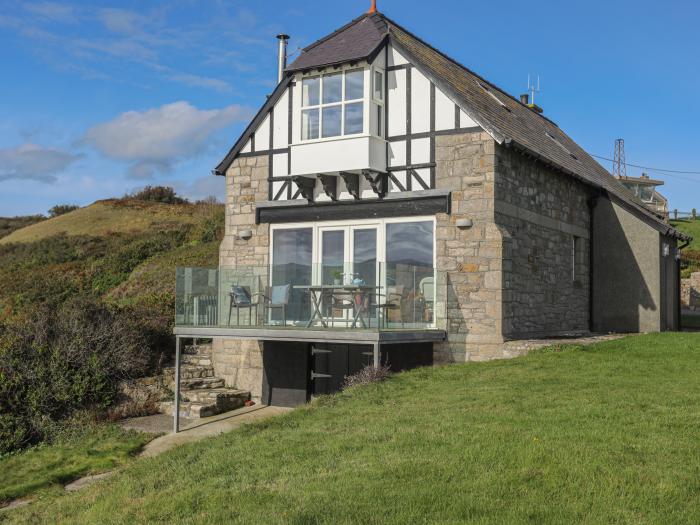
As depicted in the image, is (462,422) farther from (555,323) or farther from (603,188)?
(603,188)

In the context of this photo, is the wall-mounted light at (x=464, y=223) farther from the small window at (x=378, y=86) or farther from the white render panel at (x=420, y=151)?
the small window at (x=378, y=86)

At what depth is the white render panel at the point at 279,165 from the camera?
17.1 meters

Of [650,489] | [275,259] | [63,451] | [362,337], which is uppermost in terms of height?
[275,259]

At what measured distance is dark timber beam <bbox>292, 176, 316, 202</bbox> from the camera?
53.7 feet

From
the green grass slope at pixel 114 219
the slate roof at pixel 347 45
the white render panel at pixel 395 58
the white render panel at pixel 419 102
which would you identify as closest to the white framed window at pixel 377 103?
the white render panel at pixel 395 58

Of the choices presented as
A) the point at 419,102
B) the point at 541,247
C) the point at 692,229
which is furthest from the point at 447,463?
the point at 692,229

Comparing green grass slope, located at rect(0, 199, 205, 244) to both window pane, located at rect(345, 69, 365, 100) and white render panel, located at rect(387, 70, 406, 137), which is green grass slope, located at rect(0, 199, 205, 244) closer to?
window pane, located at rect(345, 69, 365, 100)

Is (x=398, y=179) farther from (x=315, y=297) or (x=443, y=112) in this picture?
(x=315, y=297)

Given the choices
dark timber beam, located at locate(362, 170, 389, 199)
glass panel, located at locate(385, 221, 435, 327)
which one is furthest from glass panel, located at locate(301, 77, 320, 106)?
glass panel, located at locate(385, 221, 435, 327)

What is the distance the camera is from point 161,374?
17.0m

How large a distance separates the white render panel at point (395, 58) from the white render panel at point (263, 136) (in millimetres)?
3086

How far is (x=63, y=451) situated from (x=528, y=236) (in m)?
9.69

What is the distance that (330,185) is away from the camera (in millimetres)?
16156

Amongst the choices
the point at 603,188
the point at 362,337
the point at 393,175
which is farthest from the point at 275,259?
the point at 603,188
